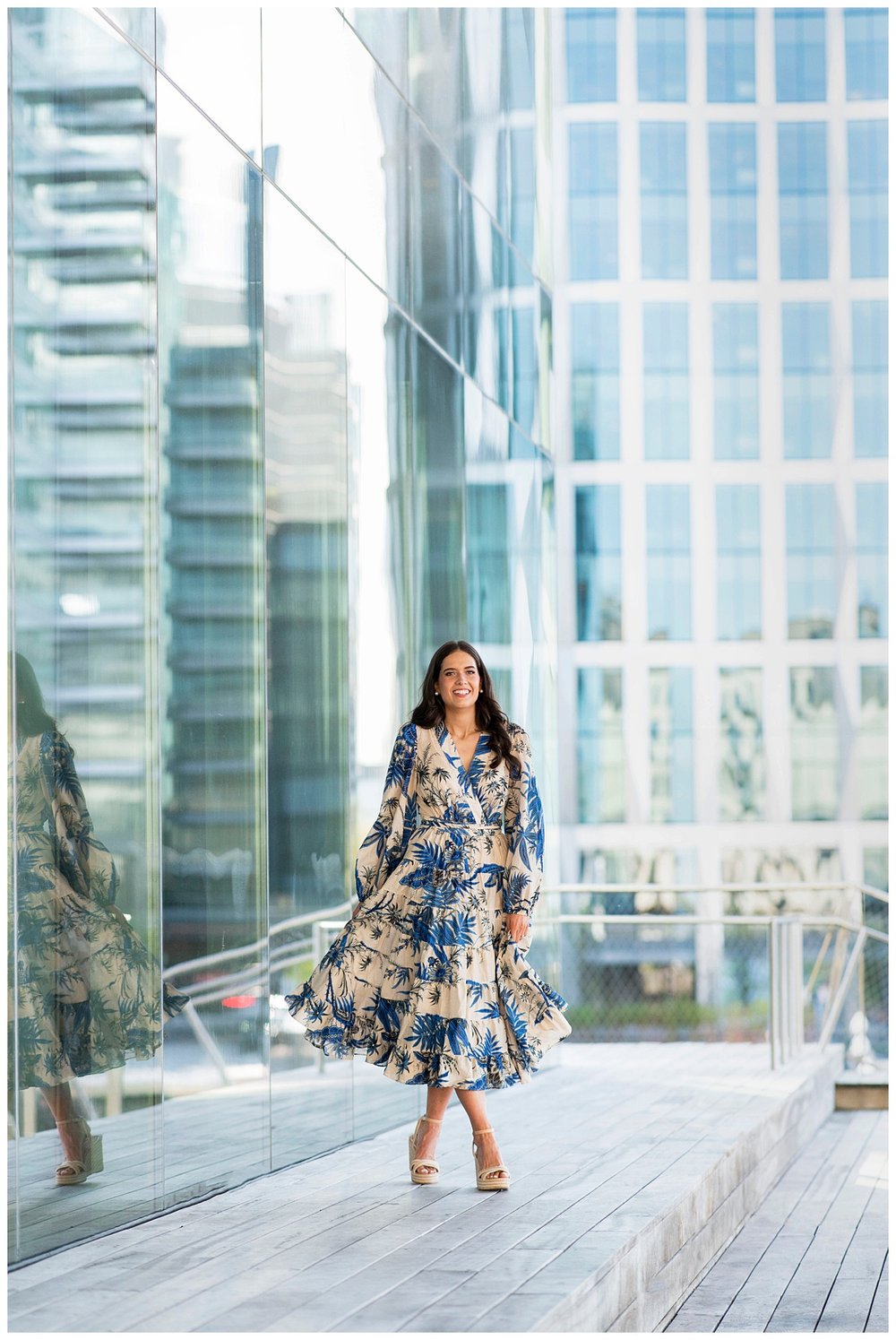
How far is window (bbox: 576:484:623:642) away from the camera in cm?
1301

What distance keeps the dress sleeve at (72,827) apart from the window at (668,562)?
9.64 meters

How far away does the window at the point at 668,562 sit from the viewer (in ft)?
42.3

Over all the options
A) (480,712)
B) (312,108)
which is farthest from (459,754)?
(312,108)

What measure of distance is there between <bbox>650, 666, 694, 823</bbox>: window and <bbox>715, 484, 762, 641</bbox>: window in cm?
54

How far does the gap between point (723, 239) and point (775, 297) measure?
654 millimetres

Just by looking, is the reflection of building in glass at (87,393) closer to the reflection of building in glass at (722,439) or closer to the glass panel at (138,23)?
the glass panel at (138,23)

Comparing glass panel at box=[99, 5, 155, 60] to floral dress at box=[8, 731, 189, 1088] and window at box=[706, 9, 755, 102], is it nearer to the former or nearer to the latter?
floral dress at box=[8, 731, 189, 1088]

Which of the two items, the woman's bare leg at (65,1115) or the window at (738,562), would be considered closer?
the woman's bare leg at (65,1115)

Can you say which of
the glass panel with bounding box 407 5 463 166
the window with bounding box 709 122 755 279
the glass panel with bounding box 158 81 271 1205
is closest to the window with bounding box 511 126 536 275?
the glass panel with bounding box 407 5 463 166

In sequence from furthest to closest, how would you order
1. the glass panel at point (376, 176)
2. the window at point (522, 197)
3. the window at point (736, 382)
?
the window at point (736, 382)
the window at point (522, 197)
the glass panel at point (376, 176)

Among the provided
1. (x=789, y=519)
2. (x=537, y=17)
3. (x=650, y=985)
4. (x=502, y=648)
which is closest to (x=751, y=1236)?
(x=502, y=648)

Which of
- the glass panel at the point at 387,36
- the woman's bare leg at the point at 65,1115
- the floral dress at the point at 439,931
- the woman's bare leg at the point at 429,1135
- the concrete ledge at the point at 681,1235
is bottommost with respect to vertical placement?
the concrete ledge at the point at 681,1235

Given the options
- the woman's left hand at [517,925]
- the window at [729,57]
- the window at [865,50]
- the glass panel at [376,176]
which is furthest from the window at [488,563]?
the window at [865,50]

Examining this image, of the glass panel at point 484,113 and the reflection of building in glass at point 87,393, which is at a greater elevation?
the glass panel at point 484,113
